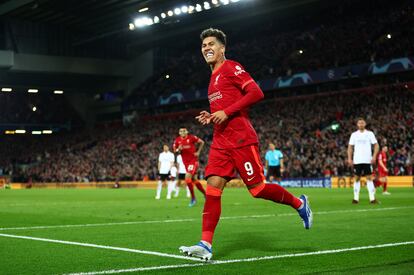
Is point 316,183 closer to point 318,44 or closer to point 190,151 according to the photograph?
point 318,44

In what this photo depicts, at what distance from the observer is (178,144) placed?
19.0 metres

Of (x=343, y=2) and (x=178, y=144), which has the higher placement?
(x=343, y=2)

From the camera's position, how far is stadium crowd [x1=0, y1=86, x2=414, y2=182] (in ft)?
122

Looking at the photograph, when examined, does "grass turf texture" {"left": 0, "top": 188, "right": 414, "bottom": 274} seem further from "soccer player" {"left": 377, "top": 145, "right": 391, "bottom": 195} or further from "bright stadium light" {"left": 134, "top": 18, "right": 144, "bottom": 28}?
"bright stadium light" {"left": 134, "top": 18, "right": 144, "bottom": 28}

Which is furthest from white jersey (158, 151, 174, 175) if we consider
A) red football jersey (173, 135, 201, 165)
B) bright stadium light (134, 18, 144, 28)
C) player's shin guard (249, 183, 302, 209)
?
bright stadium light (134, 18, 144, 28)

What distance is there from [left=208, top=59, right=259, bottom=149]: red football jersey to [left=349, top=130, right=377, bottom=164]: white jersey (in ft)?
32.7

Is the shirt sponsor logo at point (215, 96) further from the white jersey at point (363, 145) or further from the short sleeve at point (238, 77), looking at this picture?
the white jersey at point (363, 145)

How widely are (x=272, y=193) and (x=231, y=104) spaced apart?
3.63 feet

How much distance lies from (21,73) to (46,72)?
2.27m

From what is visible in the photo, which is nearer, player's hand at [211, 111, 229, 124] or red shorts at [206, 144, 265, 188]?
player's hand at [211, 111, 229, 124]

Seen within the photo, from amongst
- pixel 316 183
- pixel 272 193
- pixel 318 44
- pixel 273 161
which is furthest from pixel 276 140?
pixel 272 193

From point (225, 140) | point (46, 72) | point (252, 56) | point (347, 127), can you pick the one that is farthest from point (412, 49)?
point (225, 140)

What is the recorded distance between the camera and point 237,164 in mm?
6793

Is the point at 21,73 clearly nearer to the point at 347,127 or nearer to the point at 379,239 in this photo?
the point at 347,127
